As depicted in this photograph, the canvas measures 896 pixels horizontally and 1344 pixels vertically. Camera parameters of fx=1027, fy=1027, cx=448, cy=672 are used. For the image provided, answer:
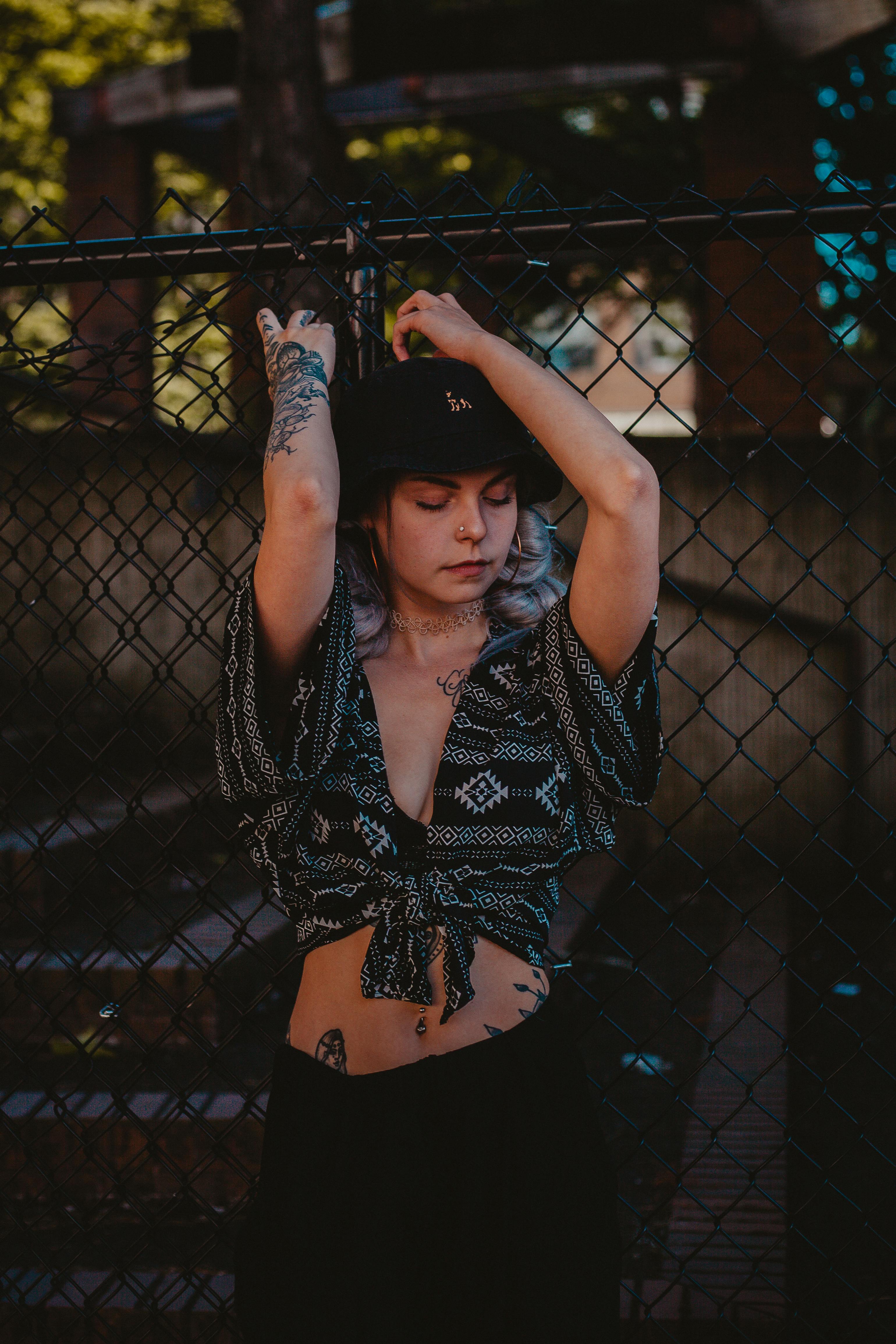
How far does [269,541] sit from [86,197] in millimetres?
7894

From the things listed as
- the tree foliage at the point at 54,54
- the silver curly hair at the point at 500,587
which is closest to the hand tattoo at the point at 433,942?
the silver curly hair at the point at 500,587

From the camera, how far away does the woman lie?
62.3 inches

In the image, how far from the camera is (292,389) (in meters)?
1.70

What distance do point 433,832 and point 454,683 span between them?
27 cm

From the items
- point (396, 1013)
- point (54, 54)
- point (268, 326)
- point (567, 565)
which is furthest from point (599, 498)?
point (54, 54)

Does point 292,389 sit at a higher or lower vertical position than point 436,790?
higher

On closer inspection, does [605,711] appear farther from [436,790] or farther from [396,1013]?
[396,1013]

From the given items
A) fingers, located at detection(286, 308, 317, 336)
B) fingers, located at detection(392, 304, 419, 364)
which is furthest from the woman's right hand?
fingers, located at detection(392, 304, 419, 364)

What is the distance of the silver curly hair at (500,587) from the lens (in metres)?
1.79

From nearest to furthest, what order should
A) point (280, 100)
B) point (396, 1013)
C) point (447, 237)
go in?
point (396, 1013)
point (447, 237)
point (280, 100)

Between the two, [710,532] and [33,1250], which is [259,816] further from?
[710,532]

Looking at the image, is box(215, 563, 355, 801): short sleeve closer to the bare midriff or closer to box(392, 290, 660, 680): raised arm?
the bare midriff

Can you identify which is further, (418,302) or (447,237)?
(447,237)

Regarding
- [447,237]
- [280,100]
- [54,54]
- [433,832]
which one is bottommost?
[433,832]
